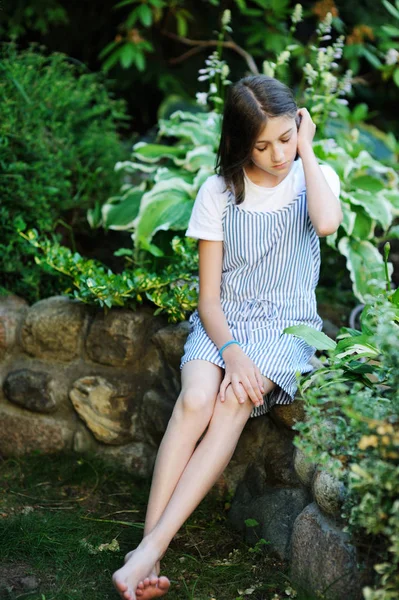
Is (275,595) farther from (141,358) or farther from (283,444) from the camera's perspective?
(141,358)

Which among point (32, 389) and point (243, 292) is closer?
point (243, 292)

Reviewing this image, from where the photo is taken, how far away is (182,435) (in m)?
2.04

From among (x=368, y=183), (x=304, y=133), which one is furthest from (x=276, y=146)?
(x=368, y=183)

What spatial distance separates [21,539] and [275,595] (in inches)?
29.5

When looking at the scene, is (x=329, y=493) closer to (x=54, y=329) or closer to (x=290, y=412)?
(x=290, y=412)

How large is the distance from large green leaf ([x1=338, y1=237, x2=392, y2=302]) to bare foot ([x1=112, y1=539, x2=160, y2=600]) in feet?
4.70

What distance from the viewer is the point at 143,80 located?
4.32 metres

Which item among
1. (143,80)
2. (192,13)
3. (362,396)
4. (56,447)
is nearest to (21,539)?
(56,447)

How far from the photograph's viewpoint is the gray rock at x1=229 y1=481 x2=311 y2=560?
209 cm

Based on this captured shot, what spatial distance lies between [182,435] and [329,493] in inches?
17.2

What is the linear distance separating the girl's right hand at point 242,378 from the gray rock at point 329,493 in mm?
277

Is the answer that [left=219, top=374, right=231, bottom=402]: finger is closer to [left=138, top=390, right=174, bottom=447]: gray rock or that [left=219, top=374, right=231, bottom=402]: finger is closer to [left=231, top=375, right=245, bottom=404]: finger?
[left=231, top=375, right=245, bottom=404]: finger

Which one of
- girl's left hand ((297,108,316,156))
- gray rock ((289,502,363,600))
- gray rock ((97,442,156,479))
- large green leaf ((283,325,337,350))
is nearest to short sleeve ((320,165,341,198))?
girl's left hand ((297,108,316,156))

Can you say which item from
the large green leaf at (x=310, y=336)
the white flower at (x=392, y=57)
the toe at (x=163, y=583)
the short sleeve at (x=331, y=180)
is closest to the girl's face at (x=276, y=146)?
the short sleeve at (x=331, y=180)
